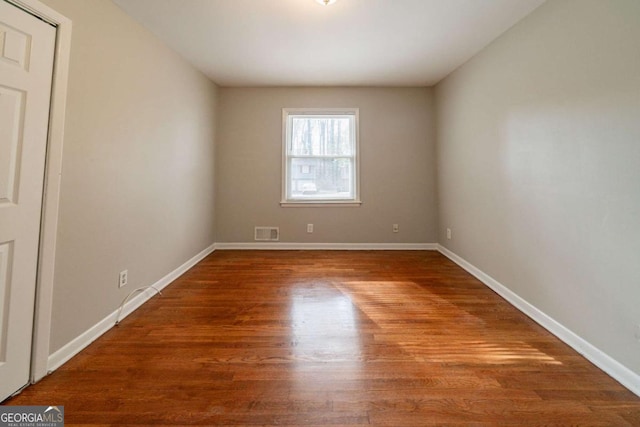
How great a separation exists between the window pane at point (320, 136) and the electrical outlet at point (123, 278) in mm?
2633

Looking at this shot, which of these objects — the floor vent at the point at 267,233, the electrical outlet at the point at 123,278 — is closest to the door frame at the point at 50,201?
the electrical outlet at the point at 123,278

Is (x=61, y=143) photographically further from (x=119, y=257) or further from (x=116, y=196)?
(x=119, y=257)

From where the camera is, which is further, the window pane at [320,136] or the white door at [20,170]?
the window pane at [320,136]

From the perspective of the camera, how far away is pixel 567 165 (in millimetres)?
1729

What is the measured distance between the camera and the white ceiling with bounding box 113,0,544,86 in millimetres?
2025

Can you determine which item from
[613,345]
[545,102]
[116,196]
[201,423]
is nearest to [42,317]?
[116,196]

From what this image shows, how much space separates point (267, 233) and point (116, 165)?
2294mm

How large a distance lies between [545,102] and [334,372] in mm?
2375

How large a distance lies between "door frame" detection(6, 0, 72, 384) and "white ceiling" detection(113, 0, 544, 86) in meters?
0.80

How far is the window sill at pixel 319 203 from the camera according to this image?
13.0 feet

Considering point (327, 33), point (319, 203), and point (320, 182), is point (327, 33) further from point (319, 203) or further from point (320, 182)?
point (319, 203)

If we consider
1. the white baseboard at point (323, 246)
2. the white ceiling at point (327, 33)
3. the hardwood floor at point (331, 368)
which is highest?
the white ceiling at point (327, 33)

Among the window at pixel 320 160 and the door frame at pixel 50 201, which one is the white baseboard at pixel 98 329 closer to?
the door frame at pixel 50 201

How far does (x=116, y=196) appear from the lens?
192cm
